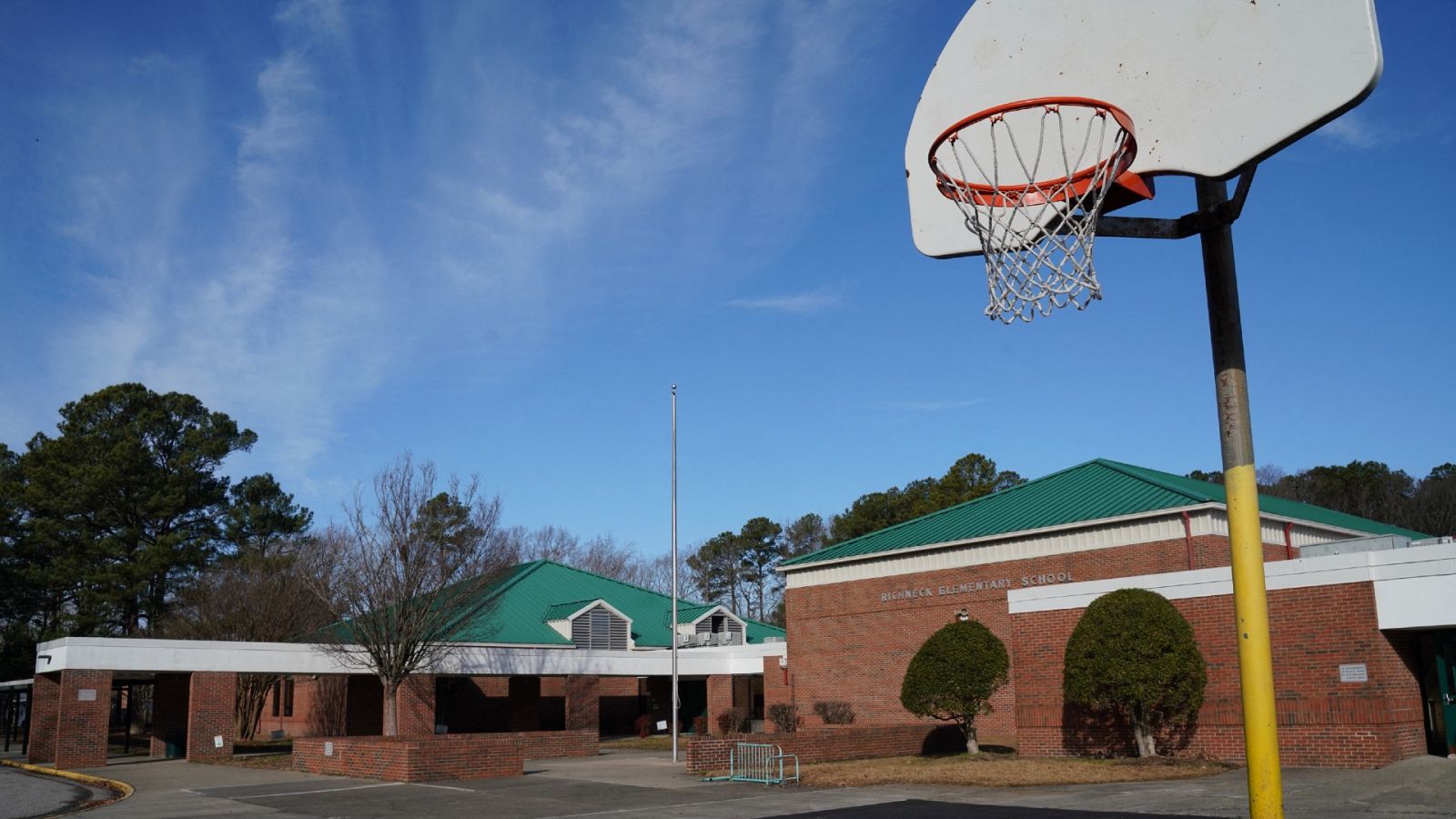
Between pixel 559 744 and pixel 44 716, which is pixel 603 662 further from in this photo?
pixel 44 716

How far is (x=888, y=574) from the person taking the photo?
39.0 m

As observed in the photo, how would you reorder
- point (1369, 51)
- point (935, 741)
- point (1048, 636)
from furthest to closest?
point (935, 741), point (1048, 636), point (1369, 51)

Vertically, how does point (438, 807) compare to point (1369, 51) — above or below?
below

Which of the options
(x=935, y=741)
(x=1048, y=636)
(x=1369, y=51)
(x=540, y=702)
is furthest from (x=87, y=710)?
(x=1369, y=51)

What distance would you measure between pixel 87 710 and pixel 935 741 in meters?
23.3

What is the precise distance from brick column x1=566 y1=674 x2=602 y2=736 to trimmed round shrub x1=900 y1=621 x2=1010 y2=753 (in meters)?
17.5

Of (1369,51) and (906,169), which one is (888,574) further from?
(1369,51)

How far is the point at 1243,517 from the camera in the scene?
7.16 m

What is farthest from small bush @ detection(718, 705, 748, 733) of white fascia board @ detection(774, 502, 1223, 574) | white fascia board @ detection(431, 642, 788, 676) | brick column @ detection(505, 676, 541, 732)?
brick column @ detection(505, 676, 541, 732)

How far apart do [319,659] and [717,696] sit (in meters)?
16.3

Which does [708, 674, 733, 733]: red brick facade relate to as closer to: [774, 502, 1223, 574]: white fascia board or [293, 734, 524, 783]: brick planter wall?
[774, 502, 1223, 574]: white fascia board

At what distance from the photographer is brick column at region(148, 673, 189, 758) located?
35.6 meters

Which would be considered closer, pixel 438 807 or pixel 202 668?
A: pixel 438 807

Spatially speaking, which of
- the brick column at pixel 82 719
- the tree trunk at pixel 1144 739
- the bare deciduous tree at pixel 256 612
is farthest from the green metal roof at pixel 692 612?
the tree trunk at pixel 1144 739
